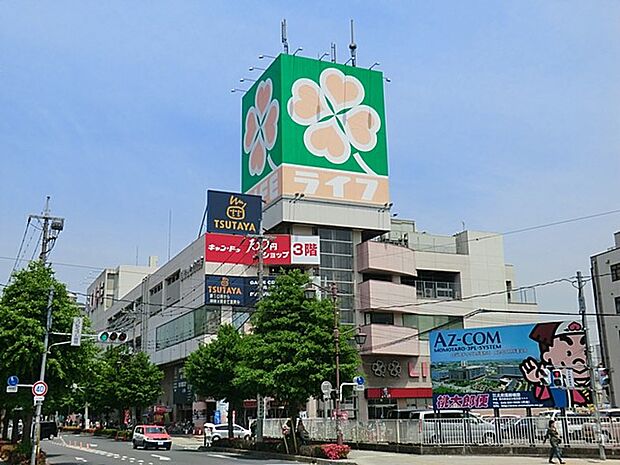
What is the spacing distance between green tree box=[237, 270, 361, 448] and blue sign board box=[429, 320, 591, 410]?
5.35 metres

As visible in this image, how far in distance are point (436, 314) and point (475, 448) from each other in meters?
36.2

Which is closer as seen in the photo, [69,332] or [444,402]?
[69,332]

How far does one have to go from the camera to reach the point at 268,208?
6134 cm

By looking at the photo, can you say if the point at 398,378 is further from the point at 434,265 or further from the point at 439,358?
the point at 439,358

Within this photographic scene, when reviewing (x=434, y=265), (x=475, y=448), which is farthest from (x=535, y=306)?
(x=475, y=448)

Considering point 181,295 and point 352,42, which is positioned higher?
point 352,42

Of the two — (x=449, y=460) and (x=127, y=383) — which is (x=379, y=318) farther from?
(x=449, y=460)

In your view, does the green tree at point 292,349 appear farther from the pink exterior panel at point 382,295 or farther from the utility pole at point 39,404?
the pink exterior panel at point 382,295

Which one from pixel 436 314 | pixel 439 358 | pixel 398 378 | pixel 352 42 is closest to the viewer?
pixel 439 358

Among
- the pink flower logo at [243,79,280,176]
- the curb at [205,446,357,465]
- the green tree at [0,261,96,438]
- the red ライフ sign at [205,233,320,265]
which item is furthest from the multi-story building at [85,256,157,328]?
the green tree at [0,261,96,438]

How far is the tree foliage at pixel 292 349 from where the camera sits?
3066 cm

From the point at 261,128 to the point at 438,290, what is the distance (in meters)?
22.0

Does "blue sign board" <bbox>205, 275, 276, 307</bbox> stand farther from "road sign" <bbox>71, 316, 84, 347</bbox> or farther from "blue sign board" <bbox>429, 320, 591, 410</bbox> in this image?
"road sign" <bbox>71, 316, 84, 347</bbox>

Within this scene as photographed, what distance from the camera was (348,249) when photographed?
60.8 m
